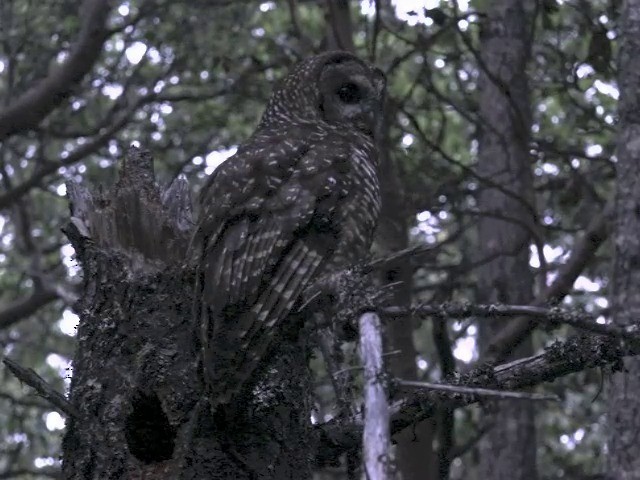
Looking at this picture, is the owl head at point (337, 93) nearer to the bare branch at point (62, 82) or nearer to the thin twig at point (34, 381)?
the bare branch at point (62, 82)

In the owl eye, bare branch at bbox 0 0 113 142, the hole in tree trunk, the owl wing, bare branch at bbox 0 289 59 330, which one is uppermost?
bare branch at bbox 0 0 113 142

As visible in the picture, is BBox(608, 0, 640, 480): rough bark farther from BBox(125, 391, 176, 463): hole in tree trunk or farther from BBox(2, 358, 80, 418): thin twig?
BBox(2, 358, 80, 418): thin twig

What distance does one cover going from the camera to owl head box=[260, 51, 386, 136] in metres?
5.12

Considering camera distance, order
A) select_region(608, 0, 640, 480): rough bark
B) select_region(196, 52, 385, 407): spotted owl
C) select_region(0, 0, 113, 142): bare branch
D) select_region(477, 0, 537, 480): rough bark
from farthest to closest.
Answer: select_region(0, 0, 113, 142): bare branch, select_region(477, 0, 537, 480): rough bark, select_region(608, 0, 640, 480): rough bark, select_region(196, 52, 385, 407): spotted owl

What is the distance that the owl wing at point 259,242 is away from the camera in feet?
10.0

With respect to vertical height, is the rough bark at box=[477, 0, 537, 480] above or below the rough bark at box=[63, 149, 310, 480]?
above

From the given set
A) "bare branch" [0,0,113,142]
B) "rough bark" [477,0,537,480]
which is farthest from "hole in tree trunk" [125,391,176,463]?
"bare branch" [0,0,113,142]

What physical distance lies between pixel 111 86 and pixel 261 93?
152 centimetres

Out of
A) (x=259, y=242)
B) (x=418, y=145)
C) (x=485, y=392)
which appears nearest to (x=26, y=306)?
(x=418, y=145)

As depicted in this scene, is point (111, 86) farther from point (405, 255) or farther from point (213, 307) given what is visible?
point (405, 255)

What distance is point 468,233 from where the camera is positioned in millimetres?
9609

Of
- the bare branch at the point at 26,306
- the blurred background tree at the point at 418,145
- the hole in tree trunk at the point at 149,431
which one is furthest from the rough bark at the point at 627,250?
the bare branch at the point at 26,306

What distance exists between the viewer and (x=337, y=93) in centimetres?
521

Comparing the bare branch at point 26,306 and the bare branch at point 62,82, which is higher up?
the bare branch at point 62,82
